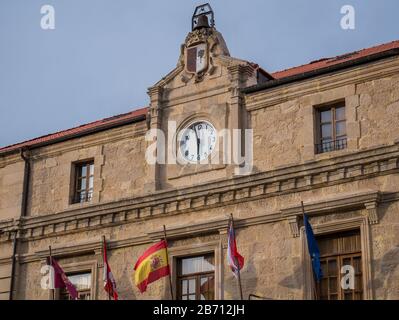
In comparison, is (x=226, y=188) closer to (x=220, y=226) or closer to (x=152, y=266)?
(x=220, y=226)

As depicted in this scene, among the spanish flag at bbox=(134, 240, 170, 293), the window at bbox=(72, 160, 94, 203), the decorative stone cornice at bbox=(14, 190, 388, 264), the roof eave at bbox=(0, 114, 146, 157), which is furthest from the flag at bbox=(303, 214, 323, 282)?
the window at bbox=(72, 160, 94, 203)

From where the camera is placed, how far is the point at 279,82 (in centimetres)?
2962

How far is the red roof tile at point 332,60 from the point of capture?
30.2 meters

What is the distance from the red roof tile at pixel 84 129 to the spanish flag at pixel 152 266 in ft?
15.2

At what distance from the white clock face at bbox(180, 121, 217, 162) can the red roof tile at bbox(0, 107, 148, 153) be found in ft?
5.98

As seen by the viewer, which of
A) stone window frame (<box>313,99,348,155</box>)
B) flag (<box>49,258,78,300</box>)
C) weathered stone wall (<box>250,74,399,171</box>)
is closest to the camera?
weathered stone wall (<box>250,74,399,171</box>)

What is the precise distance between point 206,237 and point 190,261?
2.73 ft

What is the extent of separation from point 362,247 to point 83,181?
9839mm

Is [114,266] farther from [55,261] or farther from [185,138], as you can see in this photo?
[185,138]

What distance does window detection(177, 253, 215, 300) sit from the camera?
29.5m

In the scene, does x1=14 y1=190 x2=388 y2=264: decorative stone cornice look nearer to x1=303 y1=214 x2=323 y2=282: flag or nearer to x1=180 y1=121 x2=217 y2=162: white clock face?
x1=303 y1=214 x2=323 y2=282: flag

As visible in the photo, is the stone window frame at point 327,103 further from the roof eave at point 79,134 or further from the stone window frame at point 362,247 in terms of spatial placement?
the roof eave at point 79,134

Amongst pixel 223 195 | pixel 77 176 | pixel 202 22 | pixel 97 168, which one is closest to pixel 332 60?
pixel 202 22
